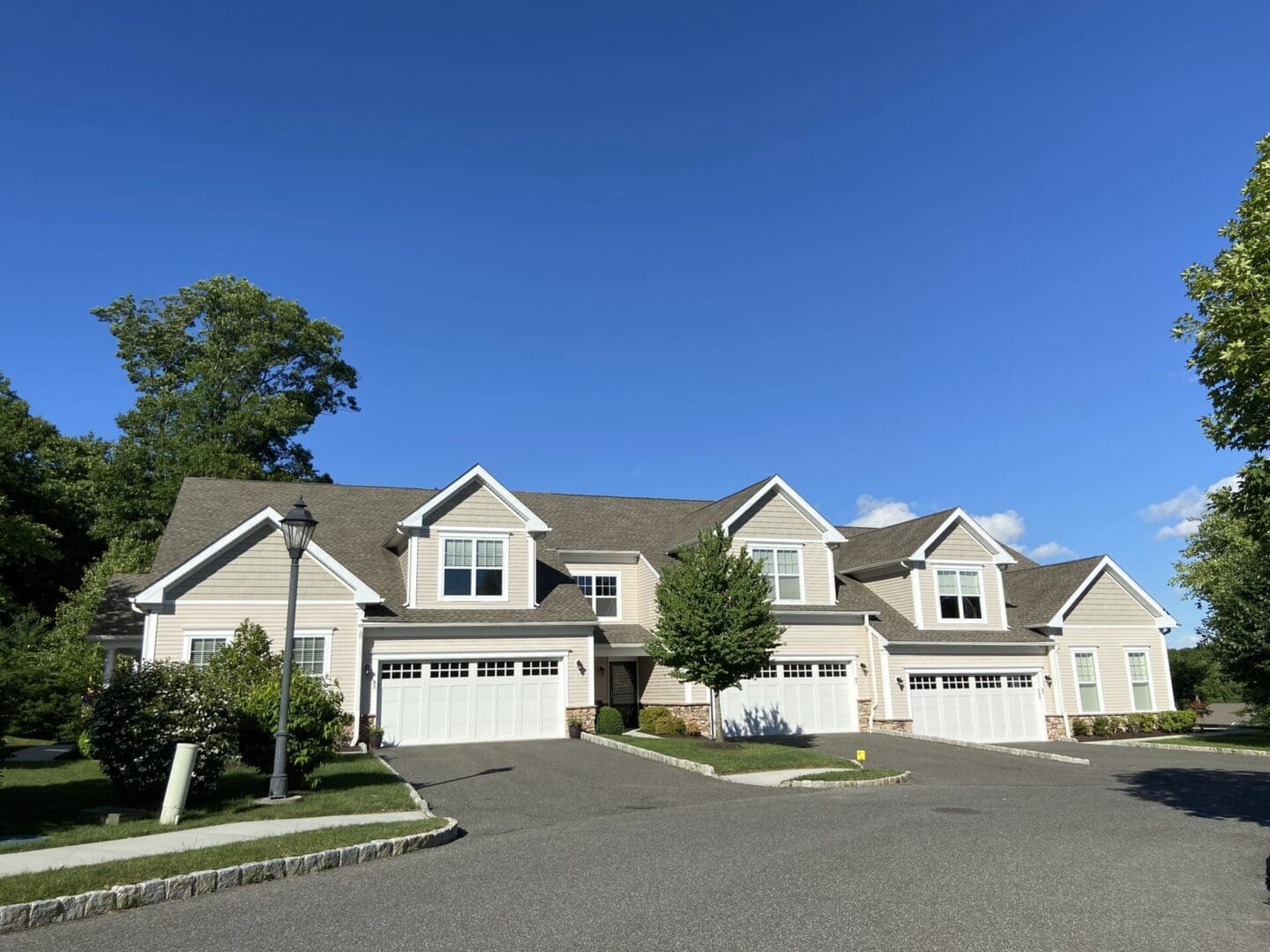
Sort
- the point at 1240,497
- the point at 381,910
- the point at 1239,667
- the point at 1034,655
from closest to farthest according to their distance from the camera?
1. the point at 381,910
2. the point at 1240,497
3. the point at 1239,667
4. the point at 1034,655

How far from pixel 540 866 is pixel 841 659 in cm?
2002

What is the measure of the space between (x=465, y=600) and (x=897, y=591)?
14592 millimetres

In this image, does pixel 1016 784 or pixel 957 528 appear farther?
pixel 957 528

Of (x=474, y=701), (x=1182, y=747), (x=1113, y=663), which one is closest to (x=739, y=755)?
(x=474, y=701)

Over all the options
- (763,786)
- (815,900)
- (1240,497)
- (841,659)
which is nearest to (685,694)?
(841,659)

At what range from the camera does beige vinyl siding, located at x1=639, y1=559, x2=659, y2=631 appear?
28312mm

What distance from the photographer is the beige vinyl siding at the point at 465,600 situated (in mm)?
24734

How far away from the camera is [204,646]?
21.7 metres

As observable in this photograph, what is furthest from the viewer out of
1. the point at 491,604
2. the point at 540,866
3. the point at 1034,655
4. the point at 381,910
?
the point at 1034,655

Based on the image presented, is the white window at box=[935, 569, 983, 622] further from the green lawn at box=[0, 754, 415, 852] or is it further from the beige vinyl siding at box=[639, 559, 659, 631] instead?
the green lawn at box=[0, 754, 415, 852]

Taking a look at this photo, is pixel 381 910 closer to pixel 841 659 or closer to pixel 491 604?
pixel 491 604

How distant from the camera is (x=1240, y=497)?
12.5m

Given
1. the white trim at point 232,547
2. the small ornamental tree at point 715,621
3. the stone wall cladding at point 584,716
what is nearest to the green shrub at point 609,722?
the stone wall cladding at point 584,716

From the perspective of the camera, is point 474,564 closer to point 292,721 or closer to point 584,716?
point 584,716
